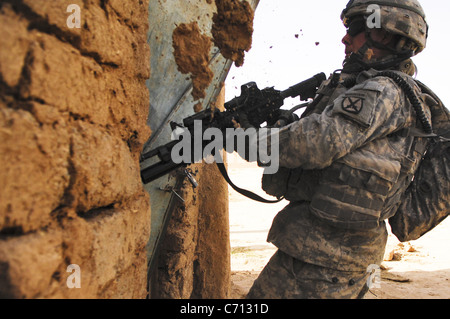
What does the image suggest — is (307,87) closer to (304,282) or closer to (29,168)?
(304,282)

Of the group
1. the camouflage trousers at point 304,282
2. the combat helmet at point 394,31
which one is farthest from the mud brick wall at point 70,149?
the combat helmet at point 394,31

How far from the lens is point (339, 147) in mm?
1854

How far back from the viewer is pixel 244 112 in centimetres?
220

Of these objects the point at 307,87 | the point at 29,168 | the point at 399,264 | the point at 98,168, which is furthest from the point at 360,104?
the point at 399,264

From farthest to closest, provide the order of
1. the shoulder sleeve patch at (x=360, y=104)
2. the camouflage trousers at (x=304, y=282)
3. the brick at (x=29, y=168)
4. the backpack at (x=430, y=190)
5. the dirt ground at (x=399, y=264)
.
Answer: the dirt ground at (x=399, y=264) < the backpack at (x=430, y=190) < the camouflage trousers at (x=304, y=282) < the shoulder sleeve patch at (x=360, y=104) < the brick at (x=29, y=168)

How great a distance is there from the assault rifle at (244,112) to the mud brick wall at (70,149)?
184 mm

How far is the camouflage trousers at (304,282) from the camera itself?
202 centimetres

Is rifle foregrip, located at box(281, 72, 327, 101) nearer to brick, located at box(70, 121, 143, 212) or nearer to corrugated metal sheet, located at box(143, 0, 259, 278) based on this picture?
corrugated metal sheet, located at box(143, 0, 259, 278)

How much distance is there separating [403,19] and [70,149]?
Answer: 6.74 feet

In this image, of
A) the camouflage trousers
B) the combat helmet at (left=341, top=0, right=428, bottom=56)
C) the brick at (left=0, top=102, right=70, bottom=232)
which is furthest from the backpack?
the brick at (left=0, top=102, right=70, bottom=232)

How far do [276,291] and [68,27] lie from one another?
163 cm

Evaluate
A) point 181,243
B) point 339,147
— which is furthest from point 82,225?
point 181,243

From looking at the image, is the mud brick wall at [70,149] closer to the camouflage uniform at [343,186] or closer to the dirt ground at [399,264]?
the camouflage uniform at [343,186]

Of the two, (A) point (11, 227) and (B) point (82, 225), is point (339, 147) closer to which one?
(B) point (82, 225)
